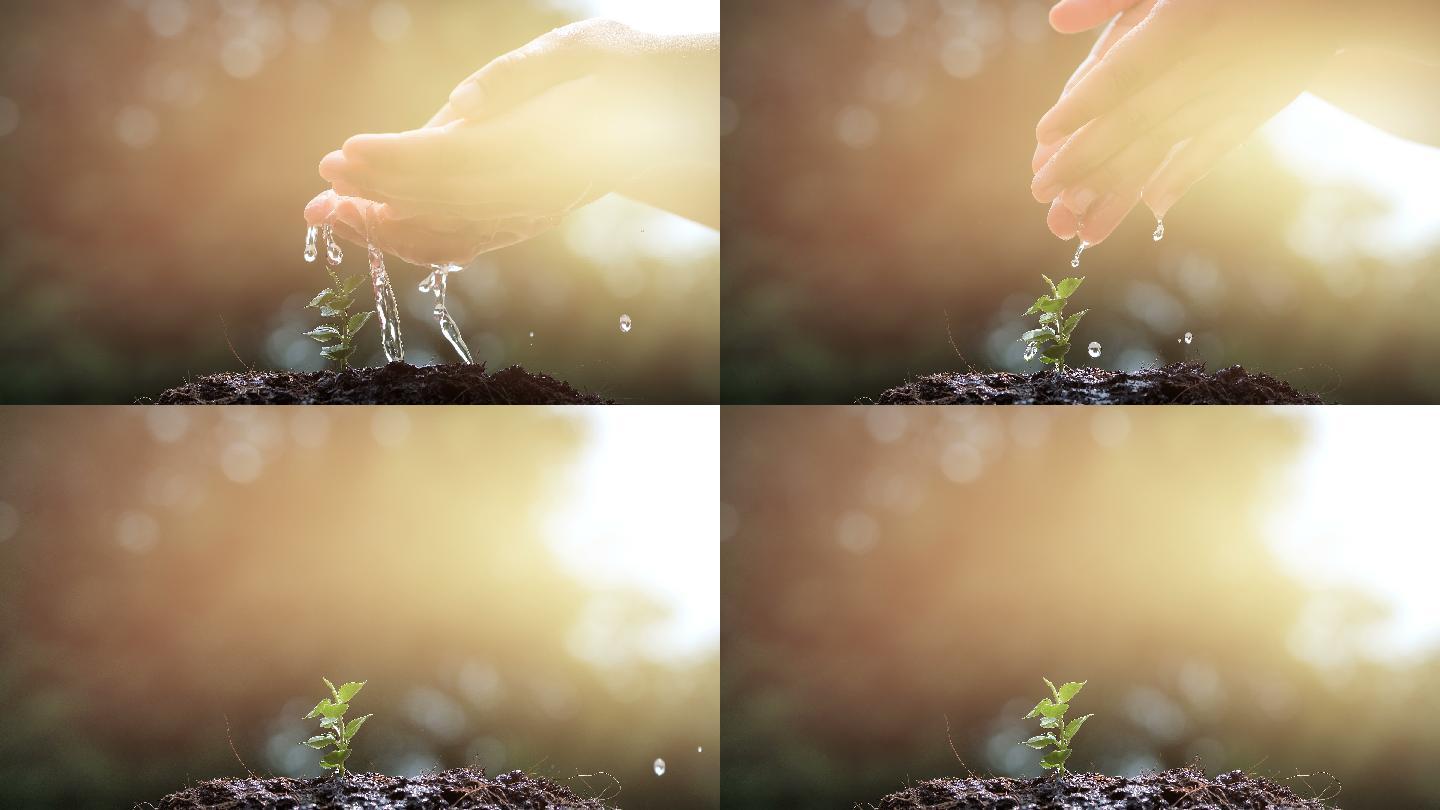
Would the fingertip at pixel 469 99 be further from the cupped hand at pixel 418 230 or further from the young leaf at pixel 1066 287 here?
the young leaf at pixel 1066 287

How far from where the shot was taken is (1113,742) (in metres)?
2.01

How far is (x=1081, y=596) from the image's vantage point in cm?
202

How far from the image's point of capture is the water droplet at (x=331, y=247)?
76.5 inches

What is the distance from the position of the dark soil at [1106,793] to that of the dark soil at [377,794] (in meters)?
0.65

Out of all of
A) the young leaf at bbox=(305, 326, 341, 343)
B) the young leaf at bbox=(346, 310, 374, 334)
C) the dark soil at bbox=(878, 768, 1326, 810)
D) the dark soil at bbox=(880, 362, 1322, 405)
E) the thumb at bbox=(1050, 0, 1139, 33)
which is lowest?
the dark soil at bbox=(878, 768, 1326, 810)

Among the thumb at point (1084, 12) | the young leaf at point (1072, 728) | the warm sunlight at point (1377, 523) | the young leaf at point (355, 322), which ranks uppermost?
the thumb at point (1084, 12)

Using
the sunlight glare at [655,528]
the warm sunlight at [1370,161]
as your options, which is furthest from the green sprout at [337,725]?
the warm sunlight at [1370,161]

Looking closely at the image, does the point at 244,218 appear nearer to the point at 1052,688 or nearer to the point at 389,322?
the point at 389,322

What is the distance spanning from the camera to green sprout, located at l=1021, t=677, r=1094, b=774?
1.89m

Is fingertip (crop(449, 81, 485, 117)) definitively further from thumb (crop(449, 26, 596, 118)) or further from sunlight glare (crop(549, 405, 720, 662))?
sunlight glare (crop(549, 405, 720, 662))

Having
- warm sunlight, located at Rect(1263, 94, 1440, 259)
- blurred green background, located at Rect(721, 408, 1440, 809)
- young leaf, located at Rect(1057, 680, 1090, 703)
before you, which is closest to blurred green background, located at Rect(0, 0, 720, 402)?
blurred green background, located at Rect(721, 408, 1440, 809)

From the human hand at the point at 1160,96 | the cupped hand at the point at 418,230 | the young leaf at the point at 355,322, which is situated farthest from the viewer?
the young leaf at the point at 355,322

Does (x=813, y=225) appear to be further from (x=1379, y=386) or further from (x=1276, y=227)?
(x=1379, y=386)

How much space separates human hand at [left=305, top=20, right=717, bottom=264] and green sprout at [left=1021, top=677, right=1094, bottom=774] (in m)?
1.24
